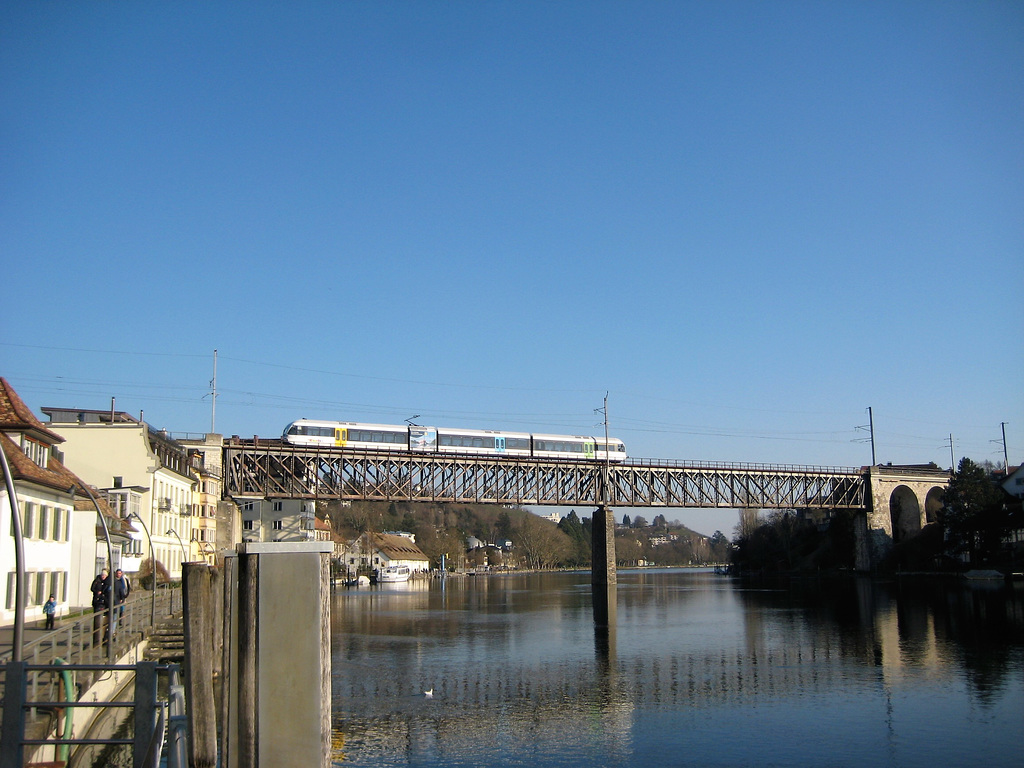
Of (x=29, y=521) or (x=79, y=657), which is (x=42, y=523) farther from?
(x=79, y=657)

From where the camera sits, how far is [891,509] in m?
118

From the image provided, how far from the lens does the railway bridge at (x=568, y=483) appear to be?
76.2 metres

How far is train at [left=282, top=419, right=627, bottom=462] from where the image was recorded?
3076 inches

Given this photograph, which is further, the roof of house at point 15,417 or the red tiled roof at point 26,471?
the roof of house at point 15,417

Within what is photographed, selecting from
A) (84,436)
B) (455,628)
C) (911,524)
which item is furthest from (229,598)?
(911,524)

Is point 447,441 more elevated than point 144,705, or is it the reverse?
point 447,441

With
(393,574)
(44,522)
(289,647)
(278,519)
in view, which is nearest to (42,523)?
(44,522)

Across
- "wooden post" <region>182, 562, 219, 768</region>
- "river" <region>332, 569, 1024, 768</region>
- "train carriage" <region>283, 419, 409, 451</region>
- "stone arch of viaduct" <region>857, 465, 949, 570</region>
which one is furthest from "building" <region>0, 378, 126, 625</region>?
"stone arch of viaduct" <region>857, 465, 949, 570</region>

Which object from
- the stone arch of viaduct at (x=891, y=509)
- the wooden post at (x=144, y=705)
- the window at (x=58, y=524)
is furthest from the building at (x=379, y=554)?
the wooden post at (x=144, y=705)

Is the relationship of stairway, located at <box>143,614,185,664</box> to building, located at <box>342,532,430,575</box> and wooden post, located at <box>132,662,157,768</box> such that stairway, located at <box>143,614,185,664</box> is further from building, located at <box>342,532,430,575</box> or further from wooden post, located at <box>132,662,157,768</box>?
building, located at <box>342,532,430,575</box>

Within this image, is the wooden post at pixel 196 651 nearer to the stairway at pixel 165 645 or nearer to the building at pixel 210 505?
the stairway at pixel 165 645

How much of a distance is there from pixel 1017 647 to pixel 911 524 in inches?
3355

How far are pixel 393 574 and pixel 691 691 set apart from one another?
356ft

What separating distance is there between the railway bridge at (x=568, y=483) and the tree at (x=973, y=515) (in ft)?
44.5
